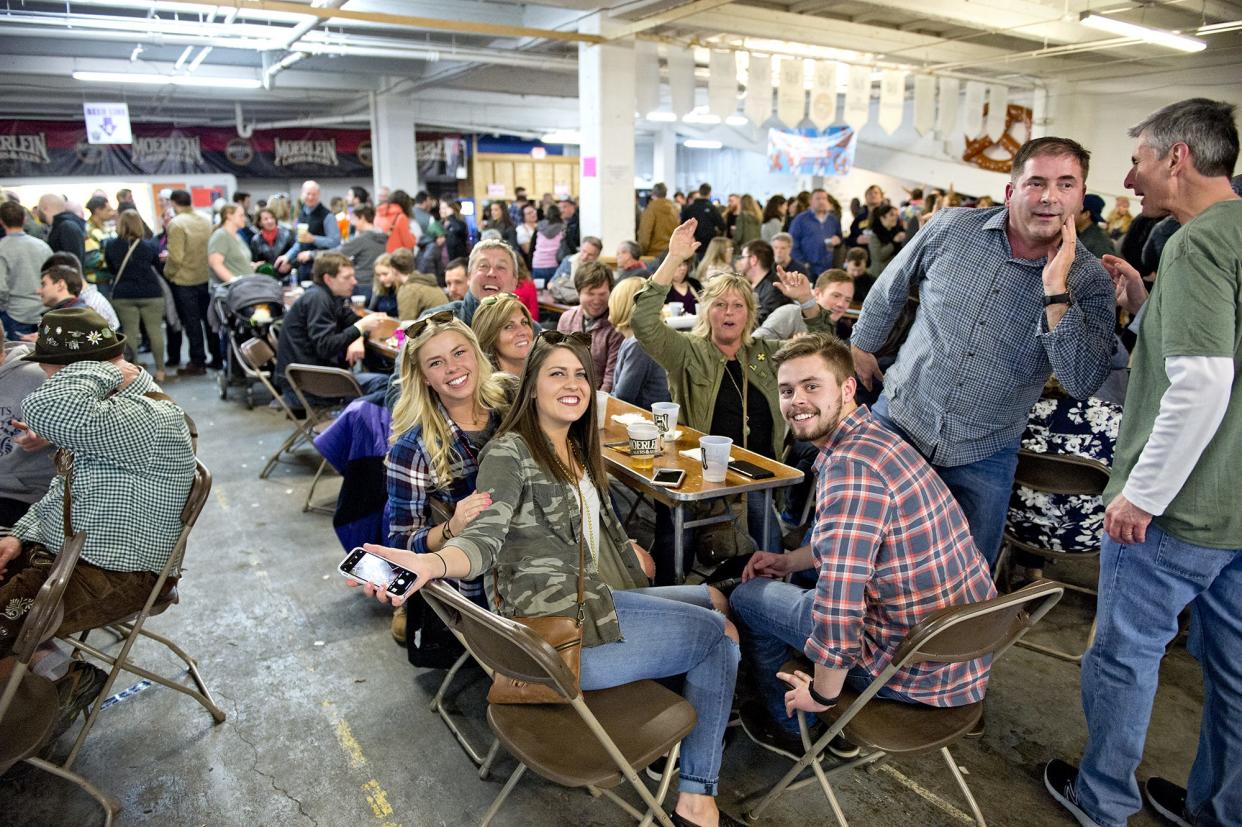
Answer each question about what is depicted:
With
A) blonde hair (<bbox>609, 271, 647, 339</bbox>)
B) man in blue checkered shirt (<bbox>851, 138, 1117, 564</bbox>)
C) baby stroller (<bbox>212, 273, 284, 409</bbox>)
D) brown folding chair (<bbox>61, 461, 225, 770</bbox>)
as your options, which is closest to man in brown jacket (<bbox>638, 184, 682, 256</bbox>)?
baby stroller (<bbox>212, 273, 284, 409</bbox>)

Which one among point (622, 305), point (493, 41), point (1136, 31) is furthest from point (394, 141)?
point (622, 305)

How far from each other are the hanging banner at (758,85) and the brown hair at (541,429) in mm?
6669

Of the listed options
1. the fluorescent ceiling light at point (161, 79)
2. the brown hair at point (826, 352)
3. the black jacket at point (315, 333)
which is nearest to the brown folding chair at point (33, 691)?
the brown hair at point (826, 352)

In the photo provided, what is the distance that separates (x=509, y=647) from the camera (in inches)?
61.9

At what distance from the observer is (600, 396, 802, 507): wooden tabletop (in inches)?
97.5

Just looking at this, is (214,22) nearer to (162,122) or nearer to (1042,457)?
(162,122)

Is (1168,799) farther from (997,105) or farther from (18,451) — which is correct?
(997,105)

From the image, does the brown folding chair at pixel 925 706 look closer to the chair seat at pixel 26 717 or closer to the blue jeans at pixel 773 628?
the blue jeans at pixel 773 628

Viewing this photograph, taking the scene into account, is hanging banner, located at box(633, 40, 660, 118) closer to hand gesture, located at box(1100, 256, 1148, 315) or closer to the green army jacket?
the green army jacket

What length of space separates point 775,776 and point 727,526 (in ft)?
2.88

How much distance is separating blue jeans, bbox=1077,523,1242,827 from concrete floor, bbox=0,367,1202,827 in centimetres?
20

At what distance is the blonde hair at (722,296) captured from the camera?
3.19m

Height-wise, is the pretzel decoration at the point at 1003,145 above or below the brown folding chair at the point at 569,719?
above

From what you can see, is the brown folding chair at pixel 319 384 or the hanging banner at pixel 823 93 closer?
the brown folding chair at pixel 319 384
